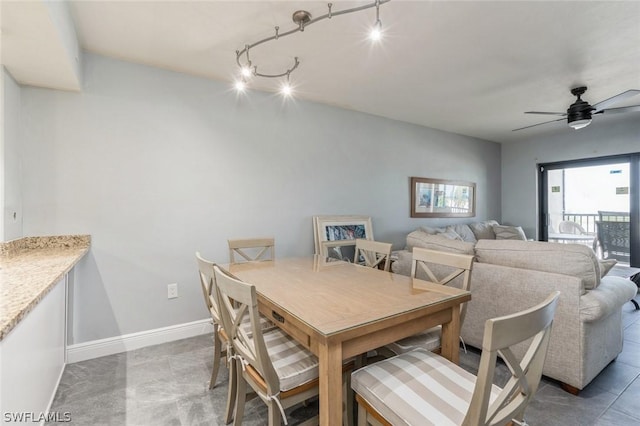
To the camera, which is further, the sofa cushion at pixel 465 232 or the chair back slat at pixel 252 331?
the sofa cushion at pixel 465 232

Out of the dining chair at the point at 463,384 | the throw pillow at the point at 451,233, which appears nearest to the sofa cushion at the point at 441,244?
the dining chair at the point at 463,384

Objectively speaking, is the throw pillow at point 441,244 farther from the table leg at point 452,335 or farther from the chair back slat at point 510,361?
the chair back slat at point 510,361

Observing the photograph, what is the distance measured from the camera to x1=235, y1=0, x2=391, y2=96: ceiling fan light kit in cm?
177

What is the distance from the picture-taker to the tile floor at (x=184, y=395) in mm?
1722

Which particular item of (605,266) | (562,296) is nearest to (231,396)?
(562,296)

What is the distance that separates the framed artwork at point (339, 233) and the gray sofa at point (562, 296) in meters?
1.53

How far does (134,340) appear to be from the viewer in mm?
2562

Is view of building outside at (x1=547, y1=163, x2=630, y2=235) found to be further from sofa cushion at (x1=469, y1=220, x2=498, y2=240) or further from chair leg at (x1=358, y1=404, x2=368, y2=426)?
chair leg at (x1=358, y1=404, x2=368, y2=426)

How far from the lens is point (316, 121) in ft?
11.8

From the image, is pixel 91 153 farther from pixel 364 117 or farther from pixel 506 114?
pixel 506 114

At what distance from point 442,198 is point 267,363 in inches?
175

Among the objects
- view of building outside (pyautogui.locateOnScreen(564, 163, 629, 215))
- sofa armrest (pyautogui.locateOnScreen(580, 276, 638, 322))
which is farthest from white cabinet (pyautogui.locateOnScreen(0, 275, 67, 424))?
view of building outside (pyautogui.locateOnScreen(564, 163, 629, 215))

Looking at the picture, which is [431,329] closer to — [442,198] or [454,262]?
[454,262]

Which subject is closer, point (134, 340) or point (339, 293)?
point (339, 293)
